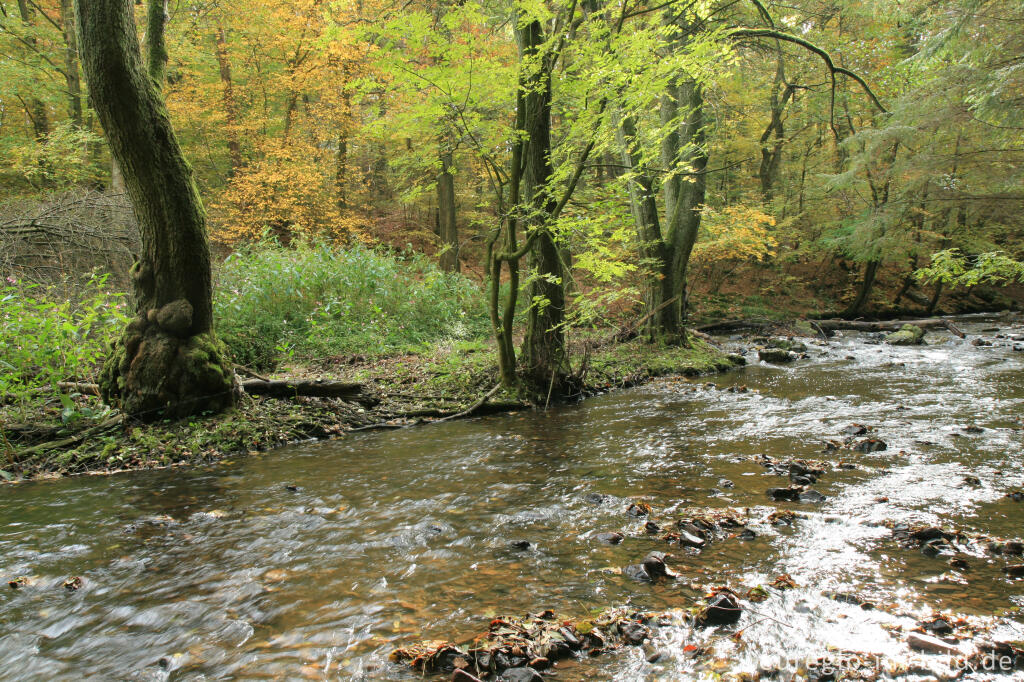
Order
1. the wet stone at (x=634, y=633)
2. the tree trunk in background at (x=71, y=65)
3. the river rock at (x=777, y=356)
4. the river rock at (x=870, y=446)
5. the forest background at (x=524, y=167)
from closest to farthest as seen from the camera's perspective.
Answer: the wet stone at (x=634, y=633) → the river rock at (x=870, y=446) → the forest background at (x=524, y=167) → the river rock at (x=777, y=356) → the tree trunk in background at (x=71, y=65)

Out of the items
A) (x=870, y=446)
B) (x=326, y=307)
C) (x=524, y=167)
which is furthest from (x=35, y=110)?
(x=870, y=446)

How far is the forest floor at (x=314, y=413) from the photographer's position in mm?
5434

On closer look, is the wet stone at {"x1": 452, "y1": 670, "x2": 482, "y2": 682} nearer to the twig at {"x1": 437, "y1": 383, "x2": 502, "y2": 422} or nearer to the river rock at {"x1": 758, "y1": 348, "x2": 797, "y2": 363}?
the twig at {"x1": 437, "y1": 383, "x2": 502, "y2": 422}

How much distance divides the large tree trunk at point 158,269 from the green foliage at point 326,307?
6.42ft

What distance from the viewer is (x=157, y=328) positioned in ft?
19.9

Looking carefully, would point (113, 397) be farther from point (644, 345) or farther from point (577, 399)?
point (644, 345)

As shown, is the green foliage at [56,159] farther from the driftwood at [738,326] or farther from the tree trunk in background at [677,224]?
the driftwood at [738,326]

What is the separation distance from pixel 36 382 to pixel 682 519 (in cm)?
663

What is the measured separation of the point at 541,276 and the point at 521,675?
5706 mm

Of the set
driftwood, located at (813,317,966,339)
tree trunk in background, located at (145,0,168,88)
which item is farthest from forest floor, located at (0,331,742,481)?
driftwood, located at (813,317,966,339)

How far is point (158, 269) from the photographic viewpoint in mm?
6137

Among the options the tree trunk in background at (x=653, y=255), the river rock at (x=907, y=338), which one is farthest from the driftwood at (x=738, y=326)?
the tree trunk in background at (x=653, y=255)

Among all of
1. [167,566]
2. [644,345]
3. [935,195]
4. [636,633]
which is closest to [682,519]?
[636,633]

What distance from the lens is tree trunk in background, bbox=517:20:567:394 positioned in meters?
7.23
